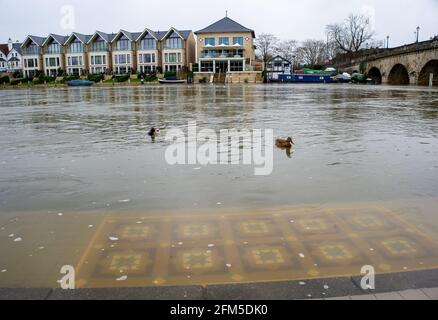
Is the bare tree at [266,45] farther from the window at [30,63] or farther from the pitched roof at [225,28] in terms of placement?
the window at [30,63]

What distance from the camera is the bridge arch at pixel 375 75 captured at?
7032 cm

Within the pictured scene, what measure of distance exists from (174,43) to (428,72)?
48.1 m

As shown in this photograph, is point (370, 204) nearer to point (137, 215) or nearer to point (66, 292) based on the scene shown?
point (137, 215)

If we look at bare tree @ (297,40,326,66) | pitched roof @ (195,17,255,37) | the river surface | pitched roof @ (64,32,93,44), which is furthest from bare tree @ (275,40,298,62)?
the river surface

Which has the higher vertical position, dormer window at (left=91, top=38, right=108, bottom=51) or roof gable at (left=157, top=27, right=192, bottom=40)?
roof gable at (left=157, top=27, right=192, bottom=40)

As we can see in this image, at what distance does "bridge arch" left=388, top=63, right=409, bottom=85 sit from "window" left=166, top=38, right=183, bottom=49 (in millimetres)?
40079

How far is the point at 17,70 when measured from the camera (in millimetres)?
93812

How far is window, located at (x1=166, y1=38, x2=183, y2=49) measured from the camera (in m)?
82.3

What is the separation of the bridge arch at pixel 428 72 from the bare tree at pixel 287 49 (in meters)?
52.7

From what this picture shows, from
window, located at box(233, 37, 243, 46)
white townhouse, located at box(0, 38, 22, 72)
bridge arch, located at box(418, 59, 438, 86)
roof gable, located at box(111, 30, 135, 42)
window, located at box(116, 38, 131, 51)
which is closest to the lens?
bridge arch, located at box(418, 59, 438, 86)

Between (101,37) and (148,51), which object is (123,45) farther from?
(148,51)

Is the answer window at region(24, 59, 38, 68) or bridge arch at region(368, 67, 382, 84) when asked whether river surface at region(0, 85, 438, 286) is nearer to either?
bridge arch at region(368, 67, 382, 84)
